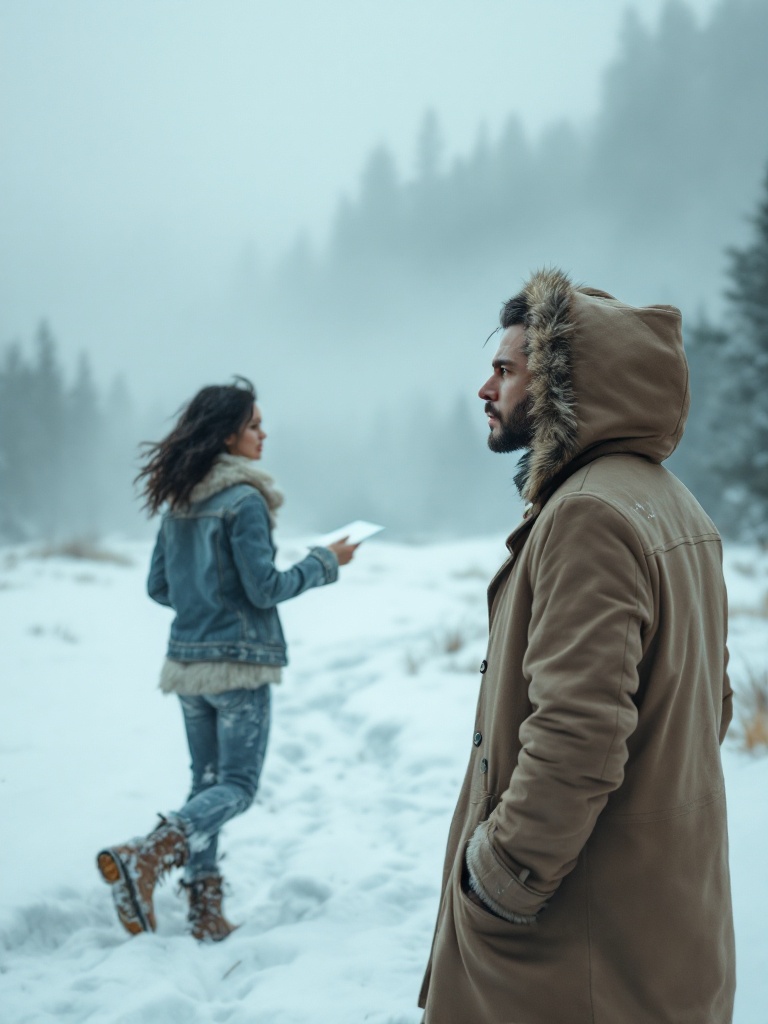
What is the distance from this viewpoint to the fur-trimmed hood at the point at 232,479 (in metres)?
2.78

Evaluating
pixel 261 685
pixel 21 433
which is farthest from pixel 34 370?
pixel 261 685

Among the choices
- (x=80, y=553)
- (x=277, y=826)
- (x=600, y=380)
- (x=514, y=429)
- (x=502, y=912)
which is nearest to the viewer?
(x=502, y=912)

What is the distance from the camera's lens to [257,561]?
271cm

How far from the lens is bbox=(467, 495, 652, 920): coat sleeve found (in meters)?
1.18

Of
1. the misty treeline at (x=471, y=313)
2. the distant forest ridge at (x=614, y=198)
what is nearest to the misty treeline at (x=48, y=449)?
the misty treeline at (x=471, y=313)

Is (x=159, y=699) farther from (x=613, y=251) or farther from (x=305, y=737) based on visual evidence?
(x=613, y=251)

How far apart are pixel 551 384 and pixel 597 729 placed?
0.65m

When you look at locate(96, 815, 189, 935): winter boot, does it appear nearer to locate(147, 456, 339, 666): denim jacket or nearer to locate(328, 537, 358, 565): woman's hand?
locate(147, 456, 339, 666): denim jacket

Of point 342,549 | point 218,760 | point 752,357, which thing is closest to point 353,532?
point 342,549

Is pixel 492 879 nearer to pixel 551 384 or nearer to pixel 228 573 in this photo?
pixel 551 384

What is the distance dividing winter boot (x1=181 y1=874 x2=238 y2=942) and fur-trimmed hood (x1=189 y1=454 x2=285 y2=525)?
4.76ft

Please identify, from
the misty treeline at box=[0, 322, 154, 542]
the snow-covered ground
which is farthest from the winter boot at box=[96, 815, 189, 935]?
the misty treeline at box=[0, 322, 154, 542]

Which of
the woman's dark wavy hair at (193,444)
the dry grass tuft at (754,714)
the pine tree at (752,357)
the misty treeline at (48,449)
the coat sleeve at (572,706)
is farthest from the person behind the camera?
the misty treeline at (48,449)

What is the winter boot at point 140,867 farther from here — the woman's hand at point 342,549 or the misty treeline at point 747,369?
the misty treeline at point 747,369
